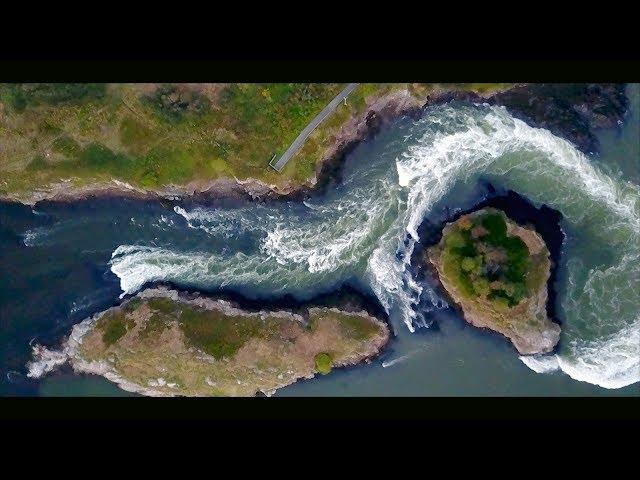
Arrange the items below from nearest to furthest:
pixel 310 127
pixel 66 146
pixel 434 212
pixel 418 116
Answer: pixel 310 127, pixel 66 146, pixel 418 116, pixel 434 212

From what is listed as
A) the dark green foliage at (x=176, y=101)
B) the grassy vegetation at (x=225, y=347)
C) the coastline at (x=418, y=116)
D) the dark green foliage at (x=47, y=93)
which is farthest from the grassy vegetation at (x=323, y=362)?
the dark green foliage at (x=47, y=93)

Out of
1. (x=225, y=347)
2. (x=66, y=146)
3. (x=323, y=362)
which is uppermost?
(x=66, y=146)

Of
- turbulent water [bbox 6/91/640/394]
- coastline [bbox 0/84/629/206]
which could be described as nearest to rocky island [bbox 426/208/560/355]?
turbulent water [bbox 6/91/640/394]

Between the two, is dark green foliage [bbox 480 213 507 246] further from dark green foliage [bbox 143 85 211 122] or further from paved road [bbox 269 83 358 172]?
dark green foliage [bbox 143 85 211 122]

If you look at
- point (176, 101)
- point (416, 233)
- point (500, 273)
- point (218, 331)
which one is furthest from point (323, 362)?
point (176, 101)

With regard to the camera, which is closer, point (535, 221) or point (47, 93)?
point (47, 93)

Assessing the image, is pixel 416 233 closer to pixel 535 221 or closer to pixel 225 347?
pixel 535 221

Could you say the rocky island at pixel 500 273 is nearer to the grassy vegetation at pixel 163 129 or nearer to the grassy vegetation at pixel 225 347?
the grassy vegetation at pixel 225 347
